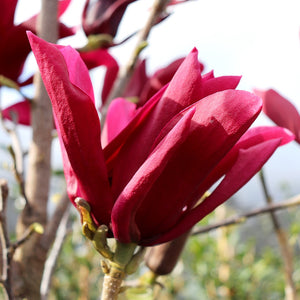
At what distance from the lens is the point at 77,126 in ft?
0.74

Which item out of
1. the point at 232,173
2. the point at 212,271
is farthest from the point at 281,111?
the point at 212,271

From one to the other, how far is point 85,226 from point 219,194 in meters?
0.08

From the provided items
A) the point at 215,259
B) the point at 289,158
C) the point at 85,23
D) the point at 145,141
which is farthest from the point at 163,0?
the point at 289,158

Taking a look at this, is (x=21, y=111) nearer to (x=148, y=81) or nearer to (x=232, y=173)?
(x=148, y=81)

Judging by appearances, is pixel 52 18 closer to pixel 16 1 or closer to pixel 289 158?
pixel 16 1

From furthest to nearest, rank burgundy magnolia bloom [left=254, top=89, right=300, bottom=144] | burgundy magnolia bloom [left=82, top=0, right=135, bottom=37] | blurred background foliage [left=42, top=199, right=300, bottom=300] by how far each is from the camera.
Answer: blurred background foliage [left=42, top=199, right=300, bottom=300] < burgundy magnolia bloom [left=82, top=0, right=135, bottom=37] < burgundy magnolia bloom [left=254, top=89, right=300, bottom=144]

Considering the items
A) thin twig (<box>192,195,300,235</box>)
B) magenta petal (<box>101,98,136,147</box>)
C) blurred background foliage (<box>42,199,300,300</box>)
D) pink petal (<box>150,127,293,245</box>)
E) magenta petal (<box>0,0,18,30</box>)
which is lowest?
blurred background foliage (<box>42,199,300,300</box>)

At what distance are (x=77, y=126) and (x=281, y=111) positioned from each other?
0.18m

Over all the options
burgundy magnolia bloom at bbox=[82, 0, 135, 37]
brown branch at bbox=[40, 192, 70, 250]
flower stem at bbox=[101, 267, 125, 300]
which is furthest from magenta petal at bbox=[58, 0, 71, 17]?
flower stem at bbox=[101, 267, 125, 300]

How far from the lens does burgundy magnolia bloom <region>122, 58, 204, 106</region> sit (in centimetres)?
43

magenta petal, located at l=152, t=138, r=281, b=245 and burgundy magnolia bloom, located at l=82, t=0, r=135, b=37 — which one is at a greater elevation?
burgundy magnolia bloom, located at l=82, t=0, r=135, b=37

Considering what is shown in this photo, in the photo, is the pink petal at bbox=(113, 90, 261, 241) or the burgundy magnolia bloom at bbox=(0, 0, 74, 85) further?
the burgundy magnolia bloom at bbox=(0, 0, 74, 85)

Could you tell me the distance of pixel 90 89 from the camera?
0.80ft

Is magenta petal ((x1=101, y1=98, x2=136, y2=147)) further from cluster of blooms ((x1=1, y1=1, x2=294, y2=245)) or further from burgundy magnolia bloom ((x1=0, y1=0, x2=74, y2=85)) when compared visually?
burgundy magnolia bloom ((x1=0, y1=0, x2=74, y2=85))
